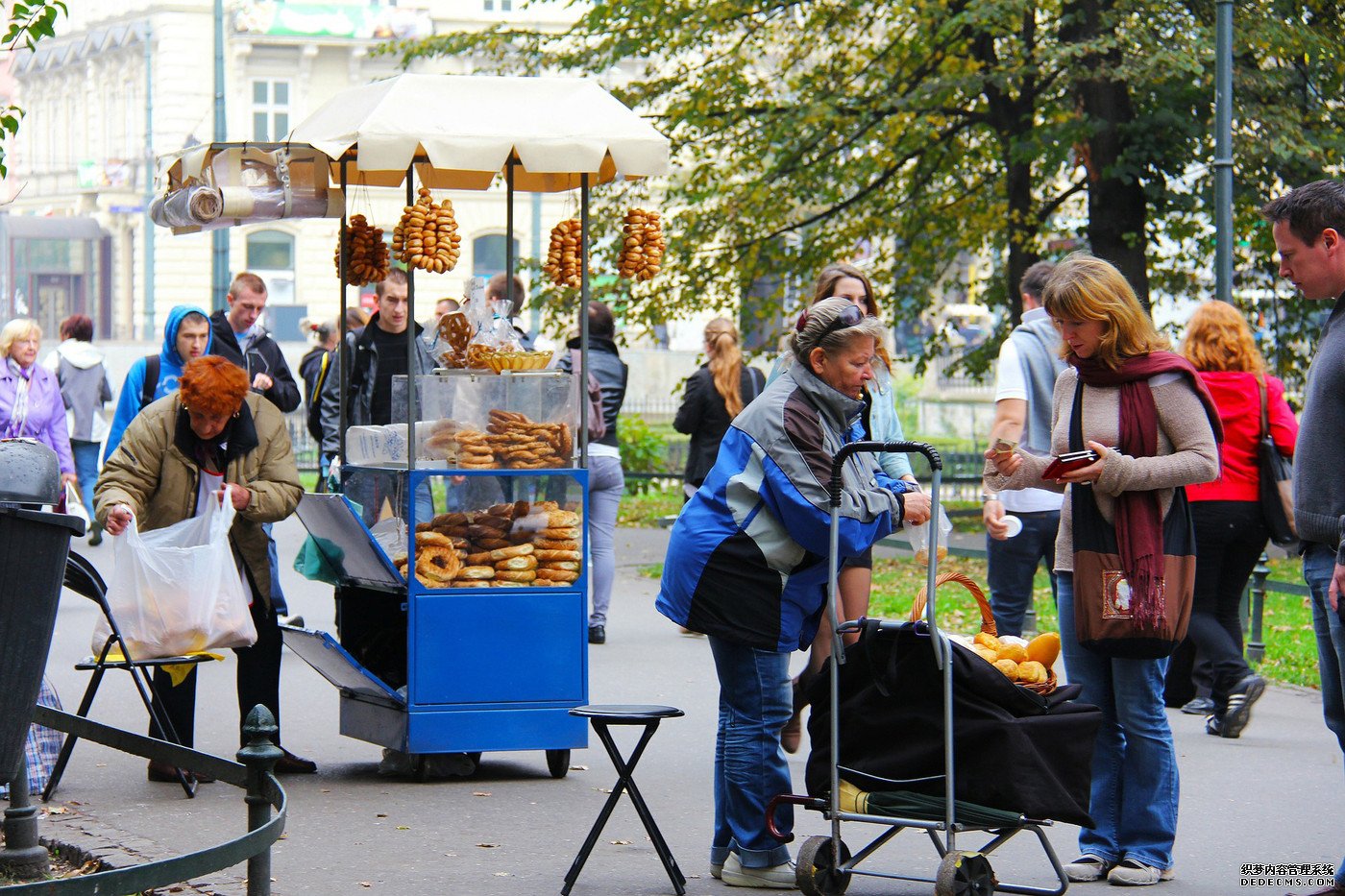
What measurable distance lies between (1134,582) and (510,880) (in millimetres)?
2117

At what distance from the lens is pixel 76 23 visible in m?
58.8

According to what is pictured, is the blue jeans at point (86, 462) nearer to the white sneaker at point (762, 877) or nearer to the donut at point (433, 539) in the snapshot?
the donut at point (433, 539)

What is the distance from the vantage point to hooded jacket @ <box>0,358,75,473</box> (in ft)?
41.6

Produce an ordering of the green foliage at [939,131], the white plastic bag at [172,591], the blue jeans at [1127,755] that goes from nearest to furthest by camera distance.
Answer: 1. the blue jeans at [1127,755]
2. the white plastic bag at [172,591]
3. the green foliage at [939,131]

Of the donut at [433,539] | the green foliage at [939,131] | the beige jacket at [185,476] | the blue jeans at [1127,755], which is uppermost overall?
the green foliage at [939,131]

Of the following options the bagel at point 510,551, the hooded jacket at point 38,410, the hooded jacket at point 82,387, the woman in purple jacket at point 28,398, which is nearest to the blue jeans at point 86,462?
the hooded jacket at point 82,387

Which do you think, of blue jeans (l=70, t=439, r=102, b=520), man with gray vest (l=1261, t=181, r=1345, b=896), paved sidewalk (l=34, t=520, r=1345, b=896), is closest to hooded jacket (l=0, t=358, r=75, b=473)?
blue jeans (l=70, t=439, r=102, b=520)

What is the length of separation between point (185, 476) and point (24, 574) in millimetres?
3013

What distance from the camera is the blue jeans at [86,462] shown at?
16.0m

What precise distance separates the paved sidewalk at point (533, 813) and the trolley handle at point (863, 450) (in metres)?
1.29

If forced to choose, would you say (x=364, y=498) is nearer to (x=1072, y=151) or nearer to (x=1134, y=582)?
(x=1134, y=582)

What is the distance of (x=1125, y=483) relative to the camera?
5.24m

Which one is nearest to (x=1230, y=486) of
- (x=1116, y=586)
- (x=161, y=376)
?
(x=1116, y=586)

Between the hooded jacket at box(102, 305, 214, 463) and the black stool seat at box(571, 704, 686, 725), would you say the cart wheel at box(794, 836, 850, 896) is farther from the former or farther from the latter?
the hooded jacket at box(102, 305, 214, 463)
